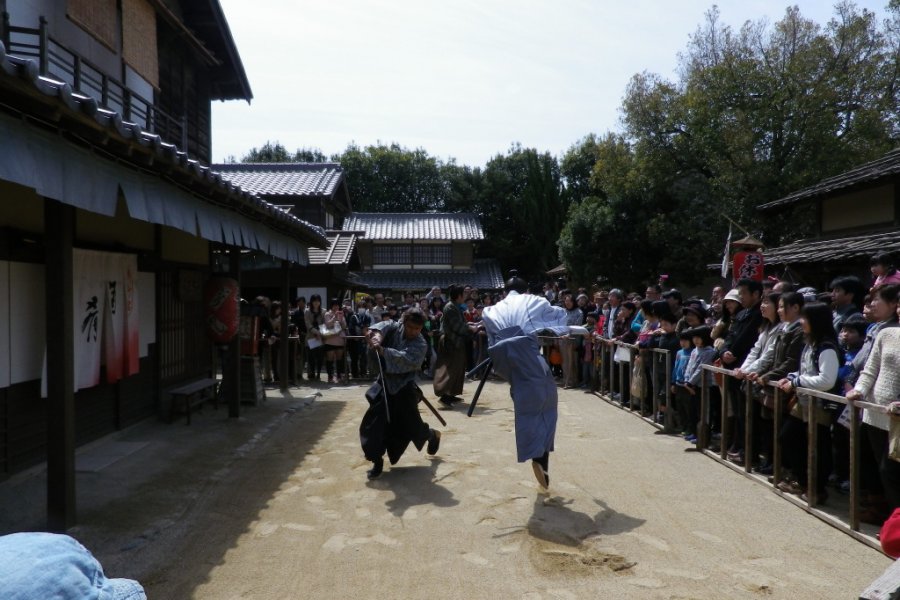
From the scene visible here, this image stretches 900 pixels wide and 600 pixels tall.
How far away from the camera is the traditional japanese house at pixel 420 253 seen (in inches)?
1302

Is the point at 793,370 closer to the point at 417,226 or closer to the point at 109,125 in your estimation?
the point at 109,125

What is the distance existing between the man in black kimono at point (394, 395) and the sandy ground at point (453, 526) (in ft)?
1.13

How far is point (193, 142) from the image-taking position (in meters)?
12.5

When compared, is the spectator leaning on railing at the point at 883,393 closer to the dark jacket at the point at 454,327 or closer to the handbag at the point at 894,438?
the handbag at the point at 894,438

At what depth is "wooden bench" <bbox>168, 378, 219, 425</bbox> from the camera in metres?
9.77

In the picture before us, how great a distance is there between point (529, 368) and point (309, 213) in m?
20.6

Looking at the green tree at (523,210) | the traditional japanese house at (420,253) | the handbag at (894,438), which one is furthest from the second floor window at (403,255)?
the handbag at (894,438)

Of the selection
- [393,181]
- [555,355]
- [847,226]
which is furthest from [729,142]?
A: [393,181]

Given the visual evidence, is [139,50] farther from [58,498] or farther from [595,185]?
[595,185]

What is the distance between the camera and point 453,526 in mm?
5461

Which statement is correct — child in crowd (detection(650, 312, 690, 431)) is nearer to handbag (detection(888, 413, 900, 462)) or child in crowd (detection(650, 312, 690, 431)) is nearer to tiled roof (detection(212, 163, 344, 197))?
handbag (detection(888, 413, 900, 462))

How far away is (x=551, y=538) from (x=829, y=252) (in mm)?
11477

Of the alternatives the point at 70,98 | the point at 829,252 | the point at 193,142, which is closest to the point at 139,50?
the point at 193,142

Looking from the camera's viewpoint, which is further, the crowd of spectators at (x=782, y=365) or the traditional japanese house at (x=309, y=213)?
the traditional japanese house at (x=309, y=213)
